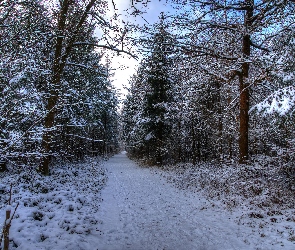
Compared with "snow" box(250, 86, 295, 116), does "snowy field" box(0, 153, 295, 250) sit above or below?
below

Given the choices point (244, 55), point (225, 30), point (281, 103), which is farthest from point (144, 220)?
point (225, 30)

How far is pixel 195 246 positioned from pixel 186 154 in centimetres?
2133

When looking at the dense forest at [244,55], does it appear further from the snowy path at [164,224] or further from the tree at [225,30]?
the snowy path at [164,224]

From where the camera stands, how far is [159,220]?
7941 mm

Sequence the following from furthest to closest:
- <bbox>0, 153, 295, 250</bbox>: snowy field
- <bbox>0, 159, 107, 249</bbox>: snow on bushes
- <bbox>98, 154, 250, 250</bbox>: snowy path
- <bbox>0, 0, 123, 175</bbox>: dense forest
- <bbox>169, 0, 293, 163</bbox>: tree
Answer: <bbox>169, 0, 293, 163</bbox>: tree, <bbox>98, 154, 250, 250</bbox>: snowy path, <bbox>0, 153, 295, 250</bbox>: snowy field, <bbox>0, 159, 107, 249</bbox>: snow on bushes, <bbox>0, 0, 123, 175</bbox>: dense forest

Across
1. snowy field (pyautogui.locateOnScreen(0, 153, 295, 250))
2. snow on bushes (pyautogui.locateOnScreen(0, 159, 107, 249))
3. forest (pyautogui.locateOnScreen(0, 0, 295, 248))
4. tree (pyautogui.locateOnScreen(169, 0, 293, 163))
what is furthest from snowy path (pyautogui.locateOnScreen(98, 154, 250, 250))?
tree (pyautogui.locateOnScreen(169, 0, 293, 163))

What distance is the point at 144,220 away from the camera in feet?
26.1

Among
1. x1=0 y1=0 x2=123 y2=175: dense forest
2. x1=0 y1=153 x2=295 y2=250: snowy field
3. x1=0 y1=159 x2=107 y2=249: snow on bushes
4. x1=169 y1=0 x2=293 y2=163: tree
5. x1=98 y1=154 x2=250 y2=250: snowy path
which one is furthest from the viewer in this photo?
x1=169 y1=0 x2=293 y2=163: tree

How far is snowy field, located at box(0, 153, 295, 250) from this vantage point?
6020 mm

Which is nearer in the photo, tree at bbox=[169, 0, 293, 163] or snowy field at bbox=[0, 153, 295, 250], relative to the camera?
snowy field at bbox=[0, 153, 295, 250]

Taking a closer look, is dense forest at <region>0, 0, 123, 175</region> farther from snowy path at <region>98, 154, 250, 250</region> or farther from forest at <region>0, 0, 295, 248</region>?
snowy path at <region>98, 154, 250, 250</region>

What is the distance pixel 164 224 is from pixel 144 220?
29.0 inches

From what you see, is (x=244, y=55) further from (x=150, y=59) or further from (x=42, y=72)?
(x=42, y=72)

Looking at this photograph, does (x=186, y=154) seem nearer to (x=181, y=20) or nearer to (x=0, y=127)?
(x=181, y=20)
